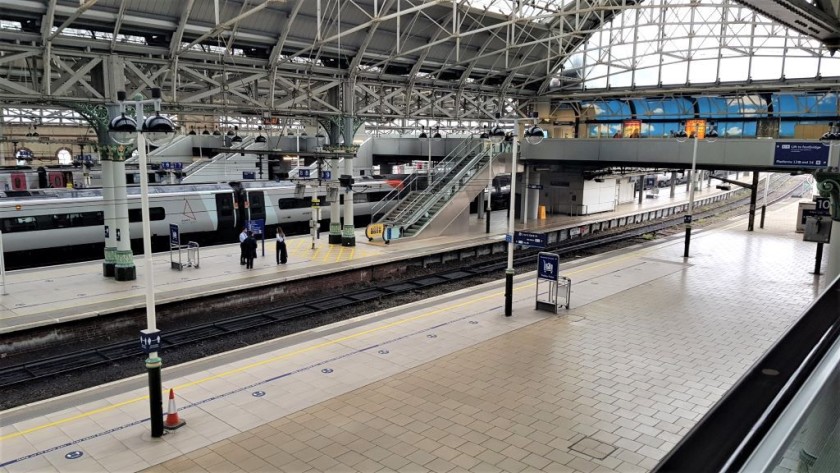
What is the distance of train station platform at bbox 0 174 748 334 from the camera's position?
49.8 feet

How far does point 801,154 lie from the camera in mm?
22438

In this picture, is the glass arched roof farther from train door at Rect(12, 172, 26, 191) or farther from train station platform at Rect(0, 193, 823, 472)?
train door at Rect(12, 172, 26, 191)

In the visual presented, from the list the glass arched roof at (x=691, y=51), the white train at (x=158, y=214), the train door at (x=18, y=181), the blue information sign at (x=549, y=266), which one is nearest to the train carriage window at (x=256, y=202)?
the white train at (x=158, y=214)

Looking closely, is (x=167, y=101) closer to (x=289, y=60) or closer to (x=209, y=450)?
(x=289, y=60)

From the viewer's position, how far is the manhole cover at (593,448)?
8.21 meters

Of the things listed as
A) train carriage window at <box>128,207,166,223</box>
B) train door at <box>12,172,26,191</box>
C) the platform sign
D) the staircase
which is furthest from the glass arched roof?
the platform sign

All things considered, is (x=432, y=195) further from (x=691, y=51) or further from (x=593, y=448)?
(x=593, y=448)

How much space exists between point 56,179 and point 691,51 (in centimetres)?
3471

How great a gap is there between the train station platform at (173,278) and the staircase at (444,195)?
991mm

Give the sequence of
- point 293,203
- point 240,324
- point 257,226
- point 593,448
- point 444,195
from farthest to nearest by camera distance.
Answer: point 444,195 < point 293,203 < point 257,226 < point 240,324 < point 593,448

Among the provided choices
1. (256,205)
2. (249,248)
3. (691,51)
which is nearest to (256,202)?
(256,205)

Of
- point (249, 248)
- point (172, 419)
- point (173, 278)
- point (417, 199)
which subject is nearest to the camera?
point (172, 419)

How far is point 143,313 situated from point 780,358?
54.2 ft

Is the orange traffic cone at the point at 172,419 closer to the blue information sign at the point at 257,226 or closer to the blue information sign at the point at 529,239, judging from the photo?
the blue information sign at the point at 529,239
